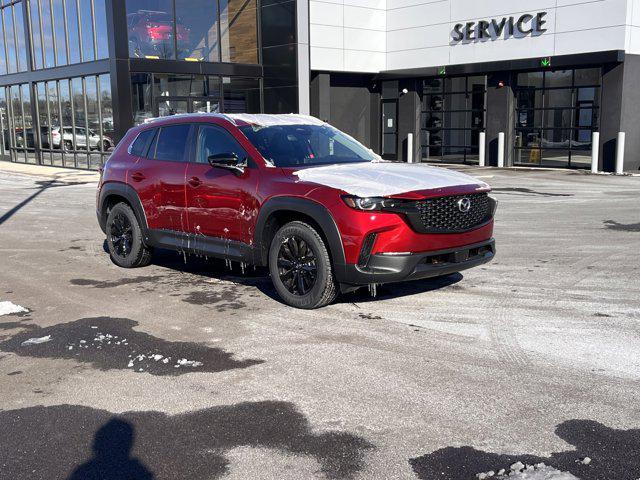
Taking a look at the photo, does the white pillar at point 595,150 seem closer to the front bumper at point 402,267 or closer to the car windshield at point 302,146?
the car windshield at point 302,146

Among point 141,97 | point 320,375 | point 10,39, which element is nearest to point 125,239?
point 320,375

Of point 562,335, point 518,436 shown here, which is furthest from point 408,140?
point 518,436

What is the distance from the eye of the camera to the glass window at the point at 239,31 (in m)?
25.4

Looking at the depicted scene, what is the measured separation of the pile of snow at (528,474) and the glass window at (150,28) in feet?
72.6

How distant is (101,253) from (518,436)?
24.6 ft

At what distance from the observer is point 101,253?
390 inches

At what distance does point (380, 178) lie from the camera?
6199mm

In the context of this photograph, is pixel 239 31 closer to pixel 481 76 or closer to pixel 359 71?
pixel 359 71

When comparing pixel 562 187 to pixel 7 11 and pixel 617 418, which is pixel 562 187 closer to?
pixel 617 418

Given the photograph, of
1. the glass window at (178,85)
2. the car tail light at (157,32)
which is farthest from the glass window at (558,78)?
the car tail light at (157,32)

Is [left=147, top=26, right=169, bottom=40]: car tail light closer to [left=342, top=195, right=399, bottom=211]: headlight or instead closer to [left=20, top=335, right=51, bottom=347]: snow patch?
[left=20, top=335, right=51, bottom=347]: snow patch

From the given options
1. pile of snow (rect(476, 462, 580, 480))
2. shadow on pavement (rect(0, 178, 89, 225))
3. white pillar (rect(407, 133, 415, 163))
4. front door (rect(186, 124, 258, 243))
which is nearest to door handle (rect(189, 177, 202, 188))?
front door (rect(186, 124, 258, 243))

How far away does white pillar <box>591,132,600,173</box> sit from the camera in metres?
21.7

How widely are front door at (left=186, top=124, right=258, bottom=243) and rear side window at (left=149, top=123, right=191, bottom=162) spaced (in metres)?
0.24
